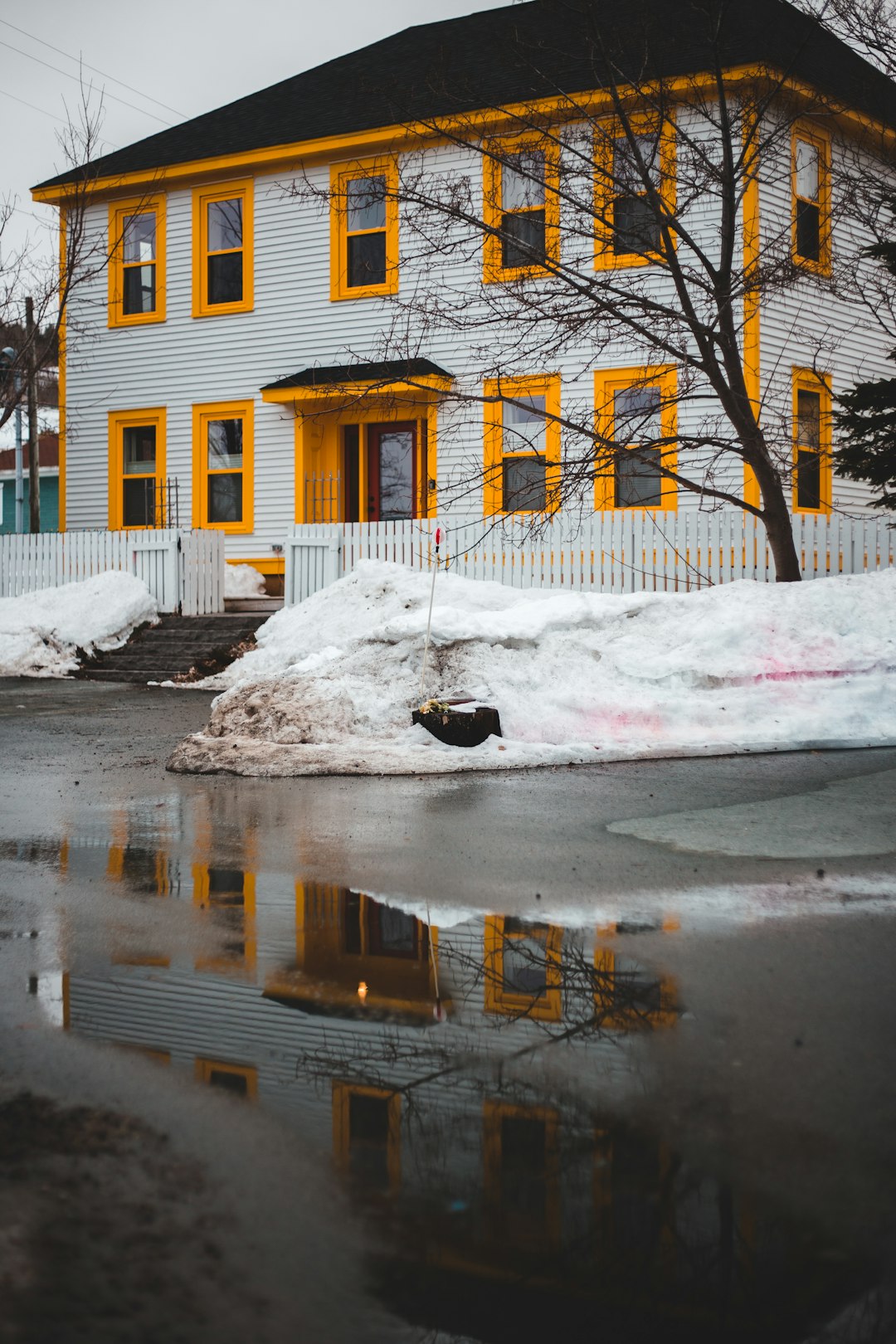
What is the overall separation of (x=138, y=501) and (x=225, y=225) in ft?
17.8

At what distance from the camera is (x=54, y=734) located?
37.9ft

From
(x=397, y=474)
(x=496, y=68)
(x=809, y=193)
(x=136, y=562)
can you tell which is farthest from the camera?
(x=397, y=474)

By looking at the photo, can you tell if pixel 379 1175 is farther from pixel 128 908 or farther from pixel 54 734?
pixel 54 734

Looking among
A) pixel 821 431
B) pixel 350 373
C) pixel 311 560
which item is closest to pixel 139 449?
pixel 350 373

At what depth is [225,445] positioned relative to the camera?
2334 cm

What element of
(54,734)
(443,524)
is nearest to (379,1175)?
(54,734)

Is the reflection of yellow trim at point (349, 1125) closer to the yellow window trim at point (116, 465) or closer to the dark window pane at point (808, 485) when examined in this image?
the dark window pane at point (808, 485)

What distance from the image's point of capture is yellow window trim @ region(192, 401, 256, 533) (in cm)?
2284

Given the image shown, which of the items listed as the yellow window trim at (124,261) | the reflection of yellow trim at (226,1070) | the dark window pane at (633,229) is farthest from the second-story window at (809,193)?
the reflection of yellow trim at (226,1070)

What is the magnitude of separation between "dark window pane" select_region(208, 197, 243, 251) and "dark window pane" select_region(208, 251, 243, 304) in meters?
0.19

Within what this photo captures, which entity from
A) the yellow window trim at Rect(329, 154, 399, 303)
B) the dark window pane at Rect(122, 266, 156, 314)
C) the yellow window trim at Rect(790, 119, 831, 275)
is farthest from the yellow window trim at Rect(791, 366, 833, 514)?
the dark window pane at Rect(122, 266, 156, 314)

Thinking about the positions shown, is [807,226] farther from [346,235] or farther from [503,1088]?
[503,1088]

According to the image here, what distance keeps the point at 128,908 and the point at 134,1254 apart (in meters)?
2.90

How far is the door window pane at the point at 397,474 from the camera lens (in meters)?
22.2
